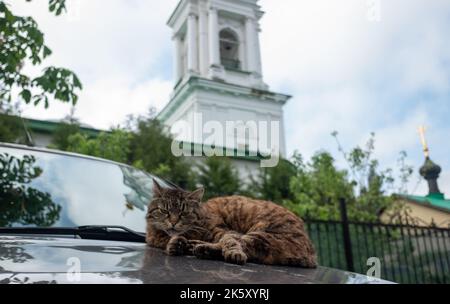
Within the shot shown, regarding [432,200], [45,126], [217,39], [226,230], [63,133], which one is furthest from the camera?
[217,39]

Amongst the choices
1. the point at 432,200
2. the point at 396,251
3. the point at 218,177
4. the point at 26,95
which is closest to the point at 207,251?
the point at 26,95

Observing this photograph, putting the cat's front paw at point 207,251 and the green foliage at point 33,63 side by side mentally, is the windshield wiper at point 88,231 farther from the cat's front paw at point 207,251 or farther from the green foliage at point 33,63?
the green foliage at point 33,63

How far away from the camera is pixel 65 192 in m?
2.25

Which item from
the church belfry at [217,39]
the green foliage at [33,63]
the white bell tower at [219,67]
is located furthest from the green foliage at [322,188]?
the church belfry at [217,39]

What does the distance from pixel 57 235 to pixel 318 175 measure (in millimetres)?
8342

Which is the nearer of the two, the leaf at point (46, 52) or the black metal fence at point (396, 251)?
the leaf at point (46, 52)

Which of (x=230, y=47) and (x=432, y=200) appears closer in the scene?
(x=432, y=200)

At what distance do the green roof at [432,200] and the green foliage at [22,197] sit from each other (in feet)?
25.6

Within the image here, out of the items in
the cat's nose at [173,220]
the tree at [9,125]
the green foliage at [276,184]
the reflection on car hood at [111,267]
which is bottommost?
the reflection on car hood at [111,267]

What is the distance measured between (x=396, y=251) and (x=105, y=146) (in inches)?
260

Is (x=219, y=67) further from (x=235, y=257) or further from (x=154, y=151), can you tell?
(x=235, y=257)

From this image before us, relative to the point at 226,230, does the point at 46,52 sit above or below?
above

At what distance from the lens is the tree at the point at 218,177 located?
984 cm

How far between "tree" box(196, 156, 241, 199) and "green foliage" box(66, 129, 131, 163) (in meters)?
2.24
